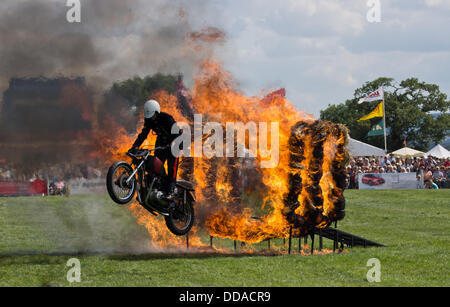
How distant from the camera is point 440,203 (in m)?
41.0

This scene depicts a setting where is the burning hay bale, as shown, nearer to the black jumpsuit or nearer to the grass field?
the grass field

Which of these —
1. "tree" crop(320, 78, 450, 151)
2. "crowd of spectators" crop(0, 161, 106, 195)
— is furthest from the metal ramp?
"tree" crop(320, 78, 450, 151)

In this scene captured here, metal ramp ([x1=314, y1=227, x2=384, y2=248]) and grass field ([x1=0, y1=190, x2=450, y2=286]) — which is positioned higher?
metal ramp ([x1=314, y1=227, x2=384, y2=248])

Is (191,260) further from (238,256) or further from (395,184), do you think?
(395,184)

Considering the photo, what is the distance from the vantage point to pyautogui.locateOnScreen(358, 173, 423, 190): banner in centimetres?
5000

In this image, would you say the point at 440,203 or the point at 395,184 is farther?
the point at 395,184

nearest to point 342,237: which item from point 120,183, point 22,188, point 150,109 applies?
point 150,109

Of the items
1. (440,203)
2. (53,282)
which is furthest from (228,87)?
(440,203)

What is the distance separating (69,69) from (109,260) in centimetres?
650

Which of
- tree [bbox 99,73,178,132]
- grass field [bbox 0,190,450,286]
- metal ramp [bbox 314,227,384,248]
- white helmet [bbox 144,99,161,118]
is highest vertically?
tree [bbox 99,73,178,132]

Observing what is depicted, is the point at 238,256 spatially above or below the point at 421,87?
below

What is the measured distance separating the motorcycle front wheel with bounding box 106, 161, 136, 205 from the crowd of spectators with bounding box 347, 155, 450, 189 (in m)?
38.3

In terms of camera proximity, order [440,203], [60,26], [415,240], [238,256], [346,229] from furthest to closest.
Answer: [440,203], [346,229], [415,240], [238,256], [60,26]

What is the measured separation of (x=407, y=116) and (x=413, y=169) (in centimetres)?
6774
